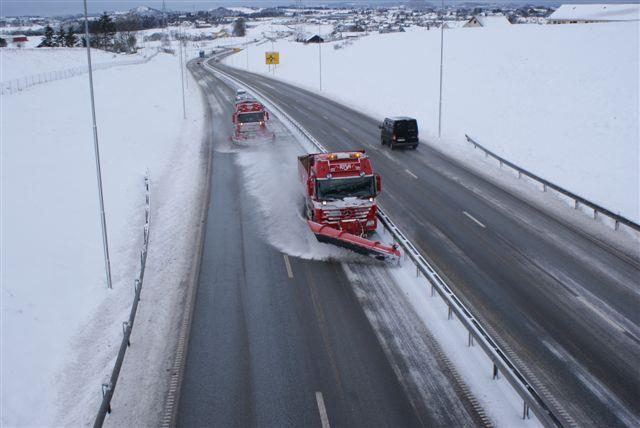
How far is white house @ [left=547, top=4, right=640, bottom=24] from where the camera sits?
4077 inches

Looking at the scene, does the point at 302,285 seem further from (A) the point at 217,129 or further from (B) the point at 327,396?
(A) the point at 217,129

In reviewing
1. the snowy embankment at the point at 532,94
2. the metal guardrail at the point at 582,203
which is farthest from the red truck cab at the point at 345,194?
the snowy embankment at the point at 532,94

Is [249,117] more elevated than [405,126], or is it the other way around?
[249,117]

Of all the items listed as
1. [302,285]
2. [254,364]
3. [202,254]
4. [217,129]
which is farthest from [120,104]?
[254,364]

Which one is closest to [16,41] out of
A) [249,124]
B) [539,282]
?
[249,124]

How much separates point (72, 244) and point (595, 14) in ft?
372

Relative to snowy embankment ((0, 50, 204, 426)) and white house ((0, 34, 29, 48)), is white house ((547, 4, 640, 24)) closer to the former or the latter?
snowy embankment ((0, 50, 204, 426))

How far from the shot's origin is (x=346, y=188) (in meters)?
19.8

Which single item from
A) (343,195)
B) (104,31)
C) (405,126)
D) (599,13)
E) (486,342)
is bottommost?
(486,342)

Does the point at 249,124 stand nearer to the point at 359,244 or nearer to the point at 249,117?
the point at 249,117

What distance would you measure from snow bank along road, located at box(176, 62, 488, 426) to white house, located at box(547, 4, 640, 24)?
327ft

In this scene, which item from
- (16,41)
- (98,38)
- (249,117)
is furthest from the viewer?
(98,38)

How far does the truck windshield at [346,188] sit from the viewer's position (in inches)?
773

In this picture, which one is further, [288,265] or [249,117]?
[249,117]
